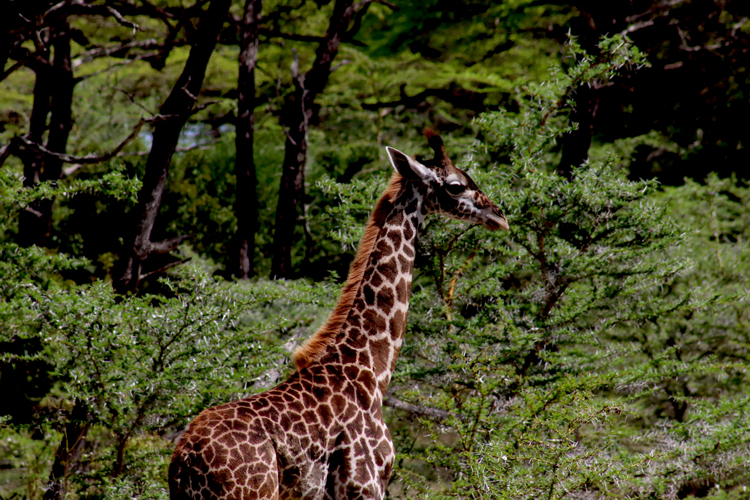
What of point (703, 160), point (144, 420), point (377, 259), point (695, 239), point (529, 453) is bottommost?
point (144, 420)

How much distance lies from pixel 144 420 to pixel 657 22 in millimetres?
10945

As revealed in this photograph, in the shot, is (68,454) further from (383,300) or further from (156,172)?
(156,172)

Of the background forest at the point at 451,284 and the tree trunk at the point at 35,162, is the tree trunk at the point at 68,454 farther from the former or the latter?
the tree trunk at the point at 35,162

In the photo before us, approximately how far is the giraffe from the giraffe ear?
0.03 ft

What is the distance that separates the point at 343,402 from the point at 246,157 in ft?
31.4

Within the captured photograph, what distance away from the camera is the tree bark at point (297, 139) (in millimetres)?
13398

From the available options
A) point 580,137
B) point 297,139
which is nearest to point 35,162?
point 297,139

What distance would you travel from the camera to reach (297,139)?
13648 millimetres

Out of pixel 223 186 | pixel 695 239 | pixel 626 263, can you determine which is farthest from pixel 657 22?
pixel 223 186

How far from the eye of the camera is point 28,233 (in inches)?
442

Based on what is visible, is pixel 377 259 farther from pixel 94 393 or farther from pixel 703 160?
pixel 703 160

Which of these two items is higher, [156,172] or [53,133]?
[53,133]

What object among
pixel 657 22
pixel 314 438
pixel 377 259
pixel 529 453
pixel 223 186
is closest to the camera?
pixel 314 438

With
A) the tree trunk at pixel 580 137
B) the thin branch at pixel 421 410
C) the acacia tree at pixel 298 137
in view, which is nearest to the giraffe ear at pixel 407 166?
the thin branch at pixel 421 410
